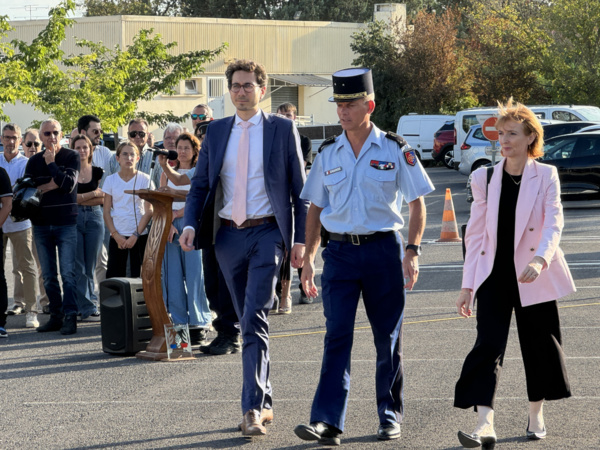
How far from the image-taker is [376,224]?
5945 millimetres

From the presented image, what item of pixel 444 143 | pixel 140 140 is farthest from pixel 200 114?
pixel 444 143

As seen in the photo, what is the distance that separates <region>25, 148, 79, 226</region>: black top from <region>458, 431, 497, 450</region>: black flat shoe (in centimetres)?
572

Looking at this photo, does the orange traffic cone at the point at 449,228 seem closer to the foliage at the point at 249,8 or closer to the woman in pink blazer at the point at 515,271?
the woman in pink blazer at the point at 515,271

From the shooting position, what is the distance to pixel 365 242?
5957 mm

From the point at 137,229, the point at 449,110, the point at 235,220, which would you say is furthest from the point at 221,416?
the point at 449,110

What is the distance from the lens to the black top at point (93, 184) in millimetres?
11078

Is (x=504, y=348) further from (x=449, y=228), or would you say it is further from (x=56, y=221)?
(x=449, y=228)

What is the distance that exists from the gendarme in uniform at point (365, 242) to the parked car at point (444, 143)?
111 ft

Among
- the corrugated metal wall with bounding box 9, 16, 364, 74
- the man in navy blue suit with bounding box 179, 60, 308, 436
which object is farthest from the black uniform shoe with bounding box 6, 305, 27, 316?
the corrugated metal wall with bounding box 9, 16, 364, 74

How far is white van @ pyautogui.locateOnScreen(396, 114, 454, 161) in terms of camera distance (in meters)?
42.8

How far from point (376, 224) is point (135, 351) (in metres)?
3.75

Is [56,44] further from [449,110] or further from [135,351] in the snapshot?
[449,110]

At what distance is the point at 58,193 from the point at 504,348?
576 cm

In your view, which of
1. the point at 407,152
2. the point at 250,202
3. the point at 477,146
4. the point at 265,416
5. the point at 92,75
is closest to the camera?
the point at 407,152
